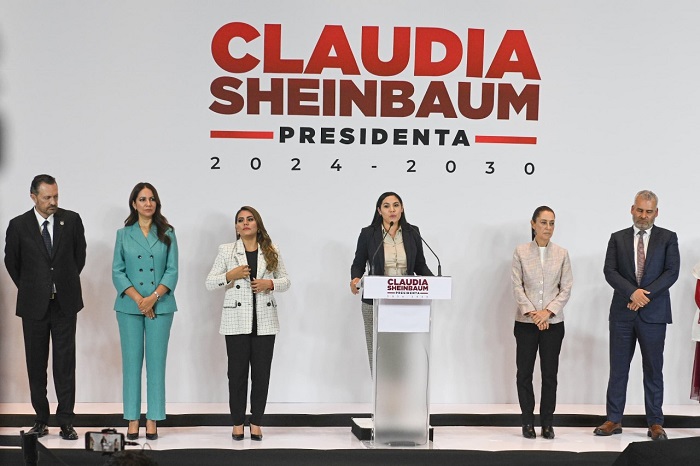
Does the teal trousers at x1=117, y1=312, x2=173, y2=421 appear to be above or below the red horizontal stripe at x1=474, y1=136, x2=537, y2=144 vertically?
below

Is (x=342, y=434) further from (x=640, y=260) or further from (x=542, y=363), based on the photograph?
(x=640, y=260)

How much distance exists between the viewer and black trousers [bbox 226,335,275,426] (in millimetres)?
6379

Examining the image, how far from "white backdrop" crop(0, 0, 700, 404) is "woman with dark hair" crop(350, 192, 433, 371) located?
948 millimetres

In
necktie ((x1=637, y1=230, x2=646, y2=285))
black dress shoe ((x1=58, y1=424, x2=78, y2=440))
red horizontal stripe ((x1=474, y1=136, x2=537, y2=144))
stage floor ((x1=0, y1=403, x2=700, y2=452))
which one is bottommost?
stage floor ((x1=0, y1=403, x2=700, y2=452))

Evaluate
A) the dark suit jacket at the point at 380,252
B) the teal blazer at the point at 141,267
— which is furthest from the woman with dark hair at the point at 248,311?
the dark suit jacket at the point at 380,252

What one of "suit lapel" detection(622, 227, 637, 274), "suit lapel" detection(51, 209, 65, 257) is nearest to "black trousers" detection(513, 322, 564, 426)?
"suit lapel" detection(622, 227, 637, 274)

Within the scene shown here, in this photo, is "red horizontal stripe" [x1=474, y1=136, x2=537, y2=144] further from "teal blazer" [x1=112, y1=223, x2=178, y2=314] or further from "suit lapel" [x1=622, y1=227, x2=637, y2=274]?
"teal blazer" [x1=112, y1=223, x2=178, y2=314]

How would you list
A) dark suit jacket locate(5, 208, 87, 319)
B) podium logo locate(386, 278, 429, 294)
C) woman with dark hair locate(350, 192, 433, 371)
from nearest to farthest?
podium logo locate(386, 278, 429, 294) < dark suit jacket locate(5, 208, 87, 319) < woman with dark hair locate(350, 192, 433, 371)

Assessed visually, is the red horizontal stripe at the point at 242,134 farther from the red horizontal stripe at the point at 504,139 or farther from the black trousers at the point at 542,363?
the black trousers at the point at 542,363

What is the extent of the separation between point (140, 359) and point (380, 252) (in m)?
1.70

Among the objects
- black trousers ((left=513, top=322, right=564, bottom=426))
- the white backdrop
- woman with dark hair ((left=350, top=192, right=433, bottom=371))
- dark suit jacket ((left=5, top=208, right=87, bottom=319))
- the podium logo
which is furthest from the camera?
the white backdrop

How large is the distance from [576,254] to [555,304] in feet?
4.19

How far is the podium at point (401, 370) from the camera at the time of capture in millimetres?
6113

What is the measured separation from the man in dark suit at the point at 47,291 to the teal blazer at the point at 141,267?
11.6 inches
